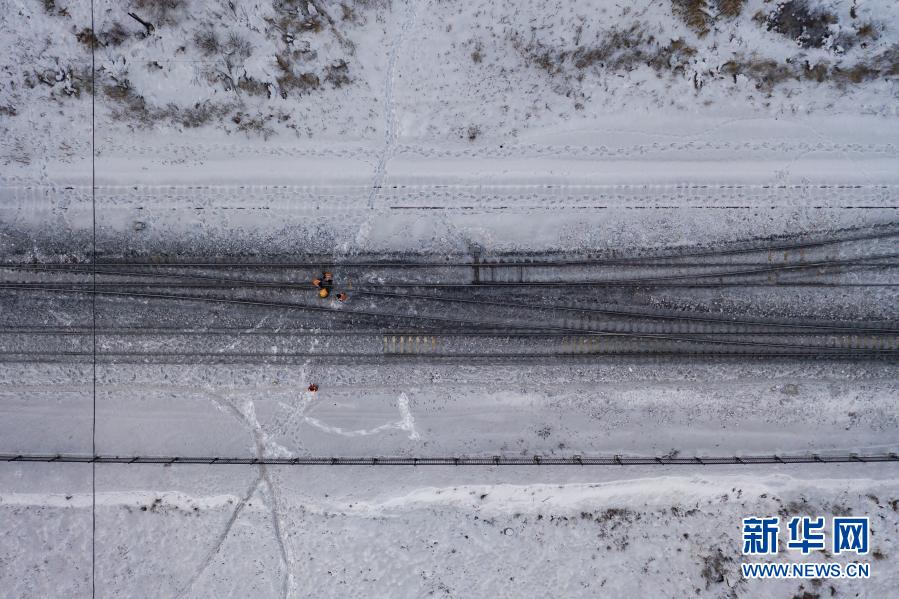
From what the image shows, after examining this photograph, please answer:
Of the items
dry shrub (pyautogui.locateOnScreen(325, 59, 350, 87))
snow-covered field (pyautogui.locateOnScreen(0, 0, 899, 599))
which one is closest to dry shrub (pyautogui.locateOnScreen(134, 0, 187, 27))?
snow-covered field (pyautogui.locateOnScreen(0, 0, 899, 599))

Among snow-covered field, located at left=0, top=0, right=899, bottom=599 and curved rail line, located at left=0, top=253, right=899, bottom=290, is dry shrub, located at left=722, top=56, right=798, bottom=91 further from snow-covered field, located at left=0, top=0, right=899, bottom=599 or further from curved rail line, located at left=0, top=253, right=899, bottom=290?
curved rail line, located at left=0, top=253, right=899, bottom=290

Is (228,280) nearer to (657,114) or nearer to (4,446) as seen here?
(4,446)

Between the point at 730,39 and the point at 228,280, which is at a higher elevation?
the point at 730,39

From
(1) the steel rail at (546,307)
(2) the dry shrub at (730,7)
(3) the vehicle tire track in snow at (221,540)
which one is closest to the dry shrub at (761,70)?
(2) the dry shrub at (730,7)

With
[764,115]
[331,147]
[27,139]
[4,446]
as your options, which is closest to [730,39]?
[764,115]

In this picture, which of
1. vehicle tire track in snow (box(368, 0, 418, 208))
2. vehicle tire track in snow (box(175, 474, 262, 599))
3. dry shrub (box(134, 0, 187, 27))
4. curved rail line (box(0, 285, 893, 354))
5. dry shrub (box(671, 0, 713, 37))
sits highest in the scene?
dry shrub (box(671, 0, 713, 37))

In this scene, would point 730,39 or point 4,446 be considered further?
point 4,446
